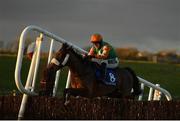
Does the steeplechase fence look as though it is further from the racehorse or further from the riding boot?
the riding boot

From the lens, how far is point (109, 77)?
12.9 m

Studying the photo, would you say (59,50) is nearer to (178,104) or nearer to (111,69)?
(111,69)

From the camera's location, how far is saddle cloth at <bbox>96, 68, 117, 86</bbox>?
12680 millimetres

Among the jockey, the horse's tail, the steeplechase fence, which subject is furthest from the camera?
the horse's tail

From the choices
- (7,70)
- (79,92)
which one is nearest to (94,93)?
(79,92)

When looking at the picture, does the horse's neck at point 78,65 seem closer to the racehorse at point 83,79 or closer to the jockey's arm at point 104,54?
the racehorse at point 83,79

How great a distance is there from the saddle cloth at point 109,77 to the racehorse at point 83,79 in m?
0.07

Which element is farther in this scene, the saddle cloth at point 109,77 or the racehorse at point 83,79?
the saddle cloth at point 109,77

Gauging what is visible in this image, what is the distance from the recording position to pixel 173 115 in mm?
12336

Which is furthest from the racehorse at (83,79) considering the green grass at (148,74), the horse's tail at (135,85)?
the green grass at (148,74)

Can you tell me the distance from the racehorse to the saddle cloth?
69 mm

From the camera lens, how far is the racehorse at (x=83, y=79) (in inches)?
444

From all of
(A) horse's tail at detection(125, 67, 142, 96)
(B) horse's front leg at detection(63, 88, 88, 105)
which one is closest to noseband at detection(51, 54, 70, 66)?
(B) horse's front leg at detection(63, 88, 88, 105)

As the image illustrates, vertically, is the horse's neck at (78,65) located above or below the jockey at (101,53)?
below
